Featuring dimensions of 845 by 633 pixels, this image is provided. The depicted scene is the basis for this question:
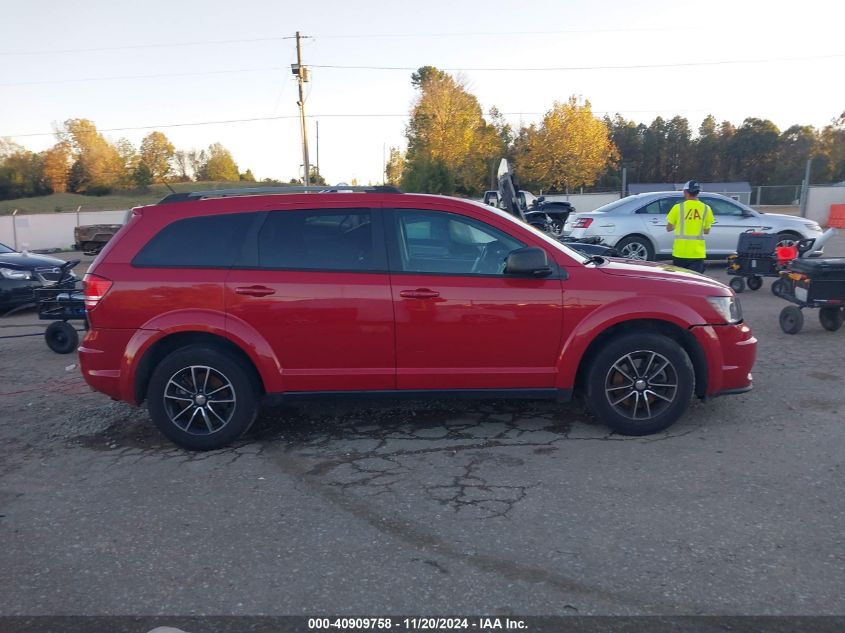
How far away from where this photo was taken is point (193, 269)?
16.1ft

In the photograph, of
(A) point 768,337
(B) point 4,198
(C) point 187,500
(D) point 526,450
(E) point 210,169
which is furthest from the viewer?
(E) point 210,169

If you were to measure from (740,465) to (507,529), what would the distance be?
1799mm

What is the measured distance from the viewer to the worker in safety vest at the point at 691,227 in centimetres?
959

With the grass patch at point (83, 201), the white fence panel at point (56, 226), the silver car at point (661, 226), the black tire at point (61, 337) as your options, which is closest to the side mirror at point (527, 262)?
A: the black tire at point (61, 337)

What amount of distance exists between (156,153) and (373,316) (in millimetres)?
76186

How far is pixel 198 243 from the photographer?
4.97 meters

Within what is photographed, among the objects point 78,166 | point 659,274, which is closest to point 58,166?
point 78,166

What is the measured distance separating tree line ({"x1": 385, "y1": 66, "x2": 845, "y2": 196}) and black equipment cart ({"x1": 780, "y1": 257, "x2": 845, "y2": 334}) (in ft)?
129

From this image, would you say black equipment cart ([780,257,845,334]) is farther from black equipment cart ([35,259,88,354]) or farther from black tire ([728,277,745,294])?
black equipment cart ([35,259,88,354])

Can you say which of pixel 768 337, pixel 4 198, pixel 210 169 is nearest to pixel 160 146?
pixel 210 169

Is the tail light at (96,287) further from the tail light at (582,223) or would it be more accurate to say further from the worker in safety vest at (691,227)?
the tail light at (582,223)

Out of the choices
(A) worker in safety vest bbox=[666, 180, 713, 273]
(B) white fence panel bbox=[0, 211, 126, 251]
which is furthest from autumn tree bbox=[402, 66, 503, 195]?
(A) worker in safety vest bbox=[666, 180, 713, 273]

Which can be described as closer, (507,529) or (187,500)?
(507,529)

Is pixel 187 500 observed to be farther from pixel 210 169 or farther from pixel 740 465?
pixel 210 169
